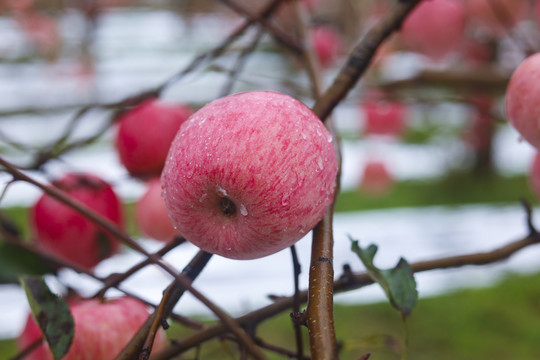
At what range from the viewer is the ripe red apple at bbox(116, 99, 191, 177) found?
2.03 ft

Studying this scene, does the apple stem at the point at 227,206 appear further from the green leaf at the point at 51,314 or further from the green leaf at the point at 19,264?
the green leaf at the point at 19,264

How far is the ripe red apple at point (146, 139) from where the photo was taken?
0.62 metres

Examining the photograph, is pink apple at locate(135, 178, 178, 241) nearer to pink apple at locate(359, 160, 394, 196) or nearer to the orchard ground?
the orchard ground

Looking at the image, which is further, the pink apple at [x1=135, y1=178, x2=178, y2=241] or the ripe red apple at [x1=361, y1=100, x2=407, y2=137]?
the ripe red apple at [x1=361, y1=100, x2=407, y2=137]

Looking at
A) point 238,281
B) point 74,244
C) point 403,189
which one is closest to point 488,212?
point 403,189

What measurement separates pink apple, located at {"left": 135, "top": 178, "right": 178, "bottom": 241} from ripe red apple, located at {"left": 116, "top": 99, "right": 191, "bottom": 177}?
0.02m

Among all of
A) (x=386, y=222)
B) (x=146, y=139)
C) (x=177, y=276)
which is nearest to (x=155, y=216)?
(x=146, y=139)

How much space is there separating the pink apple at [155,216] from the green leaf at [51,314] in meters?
0.29

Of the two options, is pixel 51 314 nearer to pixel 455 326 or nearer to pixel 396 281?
pixel 396 281

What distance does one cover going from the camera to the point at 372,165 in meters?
1.90

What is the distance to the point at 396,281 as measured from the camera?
31 centimetres

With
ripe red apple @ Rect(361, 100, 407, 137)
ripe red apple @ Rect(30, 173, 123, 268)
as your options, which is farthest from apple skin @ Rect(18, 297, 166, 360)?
ripe red apple @ Rect(361, 100, 407, 137)

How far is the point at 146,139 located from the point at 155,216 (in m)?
0.08

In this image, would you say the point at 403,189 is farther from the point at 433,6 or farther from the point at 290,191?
the point at 290,191
